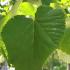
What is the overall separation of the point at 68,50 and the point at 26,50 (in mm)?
52

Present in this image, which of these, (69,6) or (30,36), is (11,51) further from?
(69,6)

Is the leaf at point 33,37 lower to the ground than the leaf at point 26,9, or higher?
lower

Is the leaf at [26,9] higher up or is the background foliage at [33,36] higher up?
the leaf at [26,9]

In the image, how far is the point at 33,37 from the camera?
20 centimetres

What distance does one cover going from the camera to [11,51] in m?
0.19

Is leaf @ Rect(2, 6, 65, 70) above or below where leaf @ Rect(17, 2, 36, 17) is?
below

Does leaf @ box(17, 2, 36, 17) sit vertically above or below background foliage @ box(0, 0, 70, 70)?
above

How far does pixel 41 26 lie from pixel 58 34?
17 millimetres

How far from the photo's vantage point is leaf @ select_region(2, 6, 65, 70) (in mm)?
190

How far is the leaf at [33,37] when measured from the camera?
190 mm

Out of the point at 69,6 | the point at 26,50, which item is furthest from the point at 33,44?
the point at 69,6

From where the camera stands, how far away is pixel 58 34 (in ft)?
0.67

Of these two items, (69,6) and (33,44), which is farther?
(69,6)

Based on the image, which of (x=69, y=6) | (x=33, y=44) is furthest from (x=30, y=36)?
(x=69, y=6)
